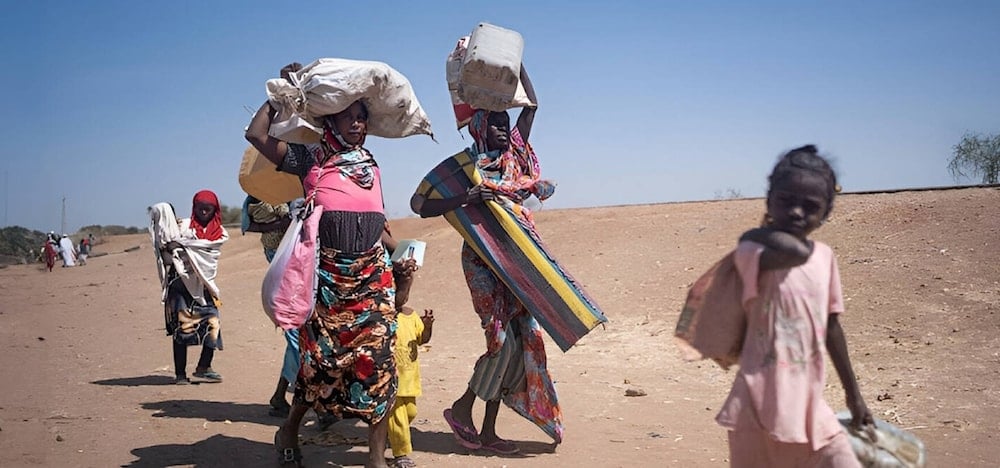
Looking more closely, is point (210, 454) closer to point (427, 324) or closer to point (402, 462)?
point (402, 462)

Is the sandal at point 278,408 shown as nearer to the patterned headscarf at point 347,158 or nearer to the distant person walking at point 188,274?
the distant person walking at point 188,274

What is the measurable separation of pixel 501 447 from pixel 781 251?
11.2 ft

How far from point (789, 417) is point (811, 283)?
489 mm

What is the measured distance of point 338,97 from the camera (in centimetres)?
512

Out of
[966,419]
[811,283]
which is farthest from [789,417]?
[966,419]

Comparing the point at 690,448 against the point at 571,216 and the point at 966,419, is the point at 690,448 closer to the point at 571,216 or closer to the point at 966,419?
the point at 966,419

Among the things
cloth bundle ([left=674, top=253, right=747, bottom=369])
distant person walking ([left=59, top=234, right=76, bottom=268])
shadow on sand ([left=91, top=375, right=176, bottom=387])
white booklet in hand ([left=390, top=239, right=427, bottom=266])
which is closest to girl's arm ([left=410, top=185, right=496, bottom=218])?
white booklet in hand ([left=390, top=239, right=427, bottom=266])

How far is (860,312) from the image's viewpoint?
10383mm

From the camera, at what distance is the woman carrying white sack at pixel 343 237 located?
201 inches

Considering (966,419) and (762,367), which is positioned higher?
(762,367)

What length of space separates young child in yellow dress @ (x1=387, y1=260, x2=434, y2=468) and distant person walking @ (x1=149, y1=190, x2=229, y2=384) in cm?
350

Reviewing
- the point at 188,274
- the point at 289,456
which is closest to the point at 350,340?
the point at 289,456

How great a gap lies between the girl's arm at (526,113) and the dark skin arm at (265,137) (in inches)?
70.3

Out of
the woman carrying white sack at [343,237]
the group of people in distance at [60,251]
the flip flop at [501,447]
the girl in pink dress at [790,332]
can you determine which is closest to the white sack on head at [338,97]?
the woman carrying white sack at [343,237]
